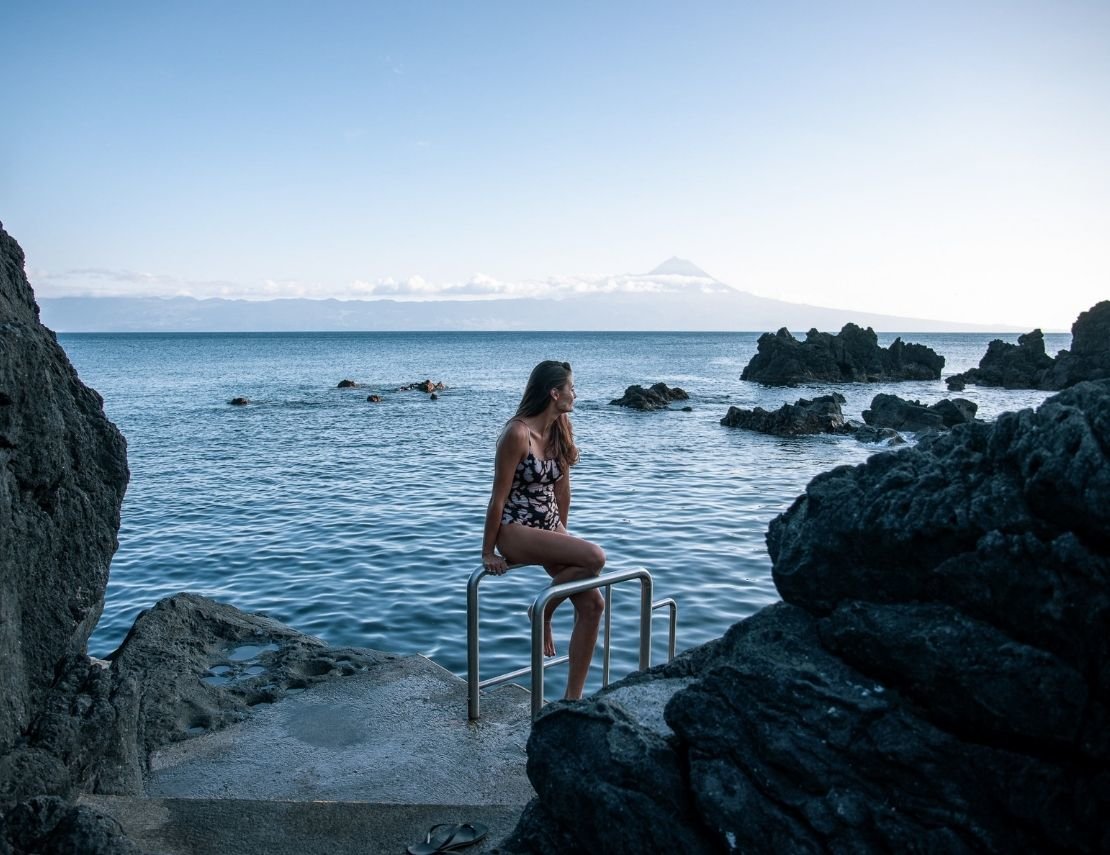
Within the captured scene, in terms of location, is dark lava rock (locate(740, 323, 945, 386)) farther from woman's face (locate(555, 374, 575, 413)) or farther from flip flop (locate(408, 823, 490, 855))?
flip flop (locate(408, 823, 490, 855))

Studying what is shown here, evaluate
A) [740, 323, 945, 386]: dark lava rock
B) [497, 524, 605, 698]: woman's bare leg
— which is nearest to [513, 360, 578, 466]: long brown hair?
[497, 524, 605, 698]: woman's bare leg

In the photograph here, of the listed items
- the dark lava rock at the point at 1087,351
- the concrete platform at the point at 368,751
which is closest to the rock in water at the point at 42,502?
the concrete platform at the point at 368,751

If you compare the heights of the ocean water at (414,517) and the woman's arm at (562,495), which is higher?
the woman's arm at (562,495)

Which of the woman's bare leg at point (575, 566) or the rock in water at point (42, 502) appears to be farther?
the woman's bare leg at point (575, 566)

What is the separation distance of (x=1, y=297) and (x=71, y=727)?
2.20 meters

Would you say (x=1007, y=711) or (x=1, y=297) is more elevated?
(x=1, y=297)

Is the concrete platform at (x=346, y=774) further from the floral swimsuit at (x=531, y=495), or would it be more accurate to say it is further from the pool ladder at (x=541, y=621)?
the floral swimsuit at (x=531, y=495)

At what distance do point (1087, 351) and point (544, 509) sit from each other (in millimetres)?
58976

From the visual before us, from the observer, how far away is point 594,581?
513cm

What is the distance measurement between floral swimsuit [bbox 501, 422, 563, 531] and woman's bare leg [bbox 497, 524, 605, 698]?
17 centimetres

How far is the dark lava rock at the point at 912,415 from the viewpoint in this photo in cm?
3195

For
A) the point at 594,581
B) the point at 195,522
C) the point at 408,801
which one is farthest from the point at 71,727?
the point at 195,522

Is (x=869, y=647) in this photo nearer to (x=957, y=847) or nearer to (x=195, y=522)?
(x=957, y=847)

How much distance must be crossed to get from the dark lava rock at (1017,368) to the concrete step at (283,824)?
58.7 metres
